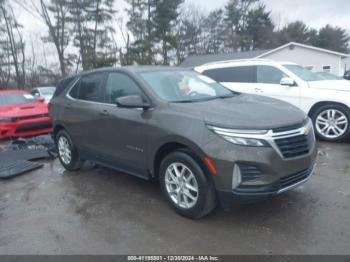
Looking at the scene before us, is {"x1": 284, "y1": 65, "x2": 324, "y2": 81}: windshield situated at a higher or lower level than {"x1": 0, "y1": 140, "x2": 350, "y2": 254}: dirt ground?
higher

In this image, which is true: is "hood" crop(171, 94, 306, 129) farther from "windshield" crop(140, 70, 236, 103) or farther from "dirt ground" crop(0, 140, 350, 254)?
"dirt ground" crop(0, 140, 350, 254)

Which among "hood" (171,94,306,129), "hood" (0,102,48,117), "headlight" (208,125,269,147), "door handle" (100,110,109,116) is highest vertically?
"hood" (171,94,306,129)

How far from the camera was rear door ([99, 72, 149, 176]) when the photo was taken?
3845 mm

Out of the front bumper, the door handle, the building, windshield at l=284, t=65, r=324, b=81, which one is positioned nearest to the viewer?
the front bumper

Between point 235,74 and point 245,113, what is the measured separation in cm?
515

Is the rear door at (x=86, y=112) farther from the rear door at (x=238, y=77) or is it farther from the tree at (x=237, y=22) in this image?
the tree at (x=237, y=22)

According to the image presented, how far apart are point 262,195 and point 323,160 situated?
299cm

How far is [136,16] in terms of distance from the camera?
3111cm

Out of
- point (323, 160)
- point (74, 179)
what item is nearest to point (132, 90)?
point (74, 179)

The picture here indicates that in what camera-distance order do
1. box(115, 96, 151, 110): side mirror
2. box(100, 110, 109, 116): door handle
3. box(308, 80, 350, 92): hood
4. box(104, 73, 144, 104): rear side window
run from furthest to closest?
box(308, 80, 350, 92): hood
box(100, 110, 109, 116): door handle
box(104, 73, 144, 104): rear side window
box(115, 96, 151, 110): side mirror

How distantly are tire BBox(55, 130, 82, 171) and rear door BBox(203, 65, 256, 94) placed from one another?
450cm

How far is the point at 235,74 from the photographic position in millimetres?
8180

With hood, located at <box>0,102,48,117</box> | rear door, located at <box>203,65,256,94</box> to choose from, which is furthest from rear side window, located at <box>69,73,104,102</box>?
rear door, located at <box>203,65,256,94</box>

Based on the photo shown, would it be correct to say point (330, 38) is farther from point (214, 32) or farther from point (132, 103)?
point (132, 103)
